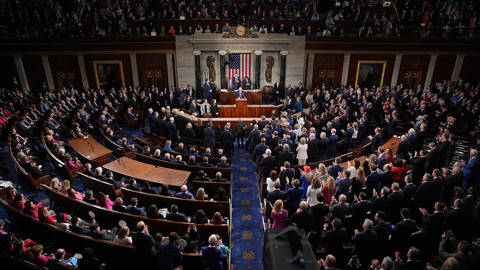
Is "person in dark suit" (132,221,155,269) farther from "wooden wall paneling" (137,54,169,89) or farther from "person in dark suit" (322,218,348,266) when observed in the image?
"wooden wall paneling" (137,54,169,89)

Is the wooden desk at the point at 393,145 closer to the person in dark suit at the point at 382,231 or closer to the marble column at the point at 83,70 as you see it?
the person in dark suit at the point at 382,231

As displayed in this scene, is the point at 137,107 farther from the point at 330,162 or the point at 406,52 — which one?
the point at 406,52

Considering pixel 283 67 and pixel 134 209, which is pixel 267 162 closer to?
pixel 134 209

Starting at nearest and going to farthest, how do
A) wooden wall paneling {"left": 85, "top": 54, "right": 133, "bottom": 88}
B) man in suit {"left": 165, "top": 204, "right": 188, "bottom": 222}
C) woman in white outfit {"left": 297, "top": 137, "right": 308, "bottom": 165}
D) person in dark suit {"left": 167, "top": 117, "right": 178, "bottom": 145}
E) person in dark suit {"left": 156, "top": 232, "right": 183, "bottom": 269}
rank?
1. person in dark suit {"left": 156, "top": 232, "right": 183, "bottom": 269}
2. man in suit {"left": 165, "top": 204, "right": 188, "bottom": 222}
3. woman in white outfit {"left": 297, "top": 137, "right": 308, "bottom": 165}
4. person in dark suit {"left": 167, "top": 117, "right": 178, "bottom": 145}
5. wooden wall paneling {"left": 85, "top": 54, "right": 133, "bottom": 88}

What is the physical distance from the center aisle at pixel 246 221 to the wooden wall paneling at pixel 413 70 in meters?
13.3

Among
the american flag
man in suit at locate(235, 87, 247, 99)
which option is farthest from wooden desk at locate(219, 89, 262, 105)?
the american flag

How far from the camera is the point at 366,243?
4664 millimetres

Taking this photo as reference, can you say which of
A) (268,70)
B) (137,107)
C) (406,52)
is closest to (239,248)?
(137,107)

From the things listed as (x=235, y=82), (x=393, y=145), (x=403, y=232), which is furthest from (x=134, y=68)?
(x=403, y=232)

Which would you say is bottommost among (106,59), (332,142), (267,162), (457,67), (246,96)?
(246,96)

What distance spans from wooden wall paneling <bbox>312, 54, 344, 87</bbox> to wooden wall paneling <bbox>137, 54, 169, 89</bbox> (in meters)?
9.15

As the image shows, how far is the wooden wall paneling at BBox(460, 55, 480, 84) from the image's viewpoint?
1744 centimetres

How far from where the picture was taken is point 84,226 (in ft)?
16.9

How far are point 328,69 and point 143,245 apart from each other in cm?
1597
